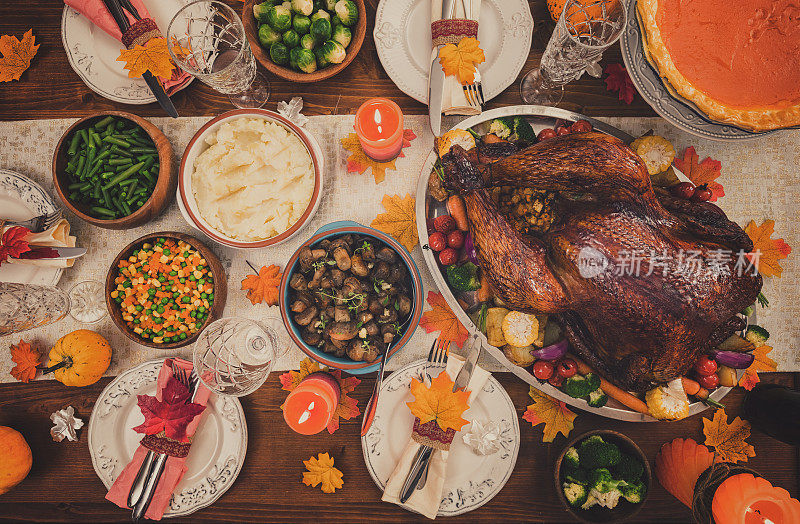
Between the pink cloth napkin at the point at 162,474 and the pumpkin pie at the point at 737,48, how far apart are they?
1.88 m

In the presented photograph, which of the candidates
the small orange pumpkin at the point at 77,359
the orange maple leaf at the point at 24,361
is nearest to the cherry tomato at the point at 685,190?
the small orange pumpkin at the point at 77,359

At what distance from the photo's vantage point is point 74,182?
1556 millimetres

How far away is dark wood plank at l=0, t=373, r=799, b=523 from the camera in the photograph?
1646 millimetres

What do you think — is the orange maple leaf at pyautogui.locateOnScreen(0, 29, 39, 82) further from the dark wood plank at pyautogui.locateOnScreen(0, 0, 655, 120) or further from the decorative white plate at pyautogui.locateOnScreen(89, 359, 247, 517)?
the decorative white plate at pyautogui.locateOnScreen(89, 359, 247, 517)

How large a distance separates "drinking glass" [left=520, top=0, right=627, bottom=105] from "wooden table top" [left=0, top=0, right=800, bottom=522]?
6.9 inches

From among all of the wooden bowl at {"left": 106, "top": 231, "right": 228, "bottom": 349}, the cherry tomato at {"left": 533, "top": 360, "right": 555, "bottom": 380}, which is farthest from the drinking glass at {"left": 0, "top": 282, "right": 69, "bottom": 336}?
the cherry tomato at {"left": 533, "top": 360, "right": 555, "bottom": 380}

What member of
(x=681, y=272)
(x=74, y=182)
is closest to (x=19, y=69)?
(x=74, y=182)

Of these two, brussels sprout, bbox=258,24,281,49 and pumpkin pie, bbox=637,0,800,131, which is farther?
brussels sprout, bbox=258,24,281,49

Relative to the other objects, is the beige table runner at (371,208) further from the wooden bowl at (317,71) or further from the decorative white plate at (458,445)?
the decorative white plate at (458,445)

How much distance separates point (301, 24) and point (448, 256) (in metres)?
0.95

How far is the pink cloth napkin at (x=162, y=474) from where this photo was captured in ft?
4.94

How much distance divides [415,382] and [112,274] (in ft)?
3.65

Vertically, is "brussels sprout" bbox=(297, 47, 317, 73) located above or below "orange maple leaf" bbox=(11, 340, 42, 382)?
above

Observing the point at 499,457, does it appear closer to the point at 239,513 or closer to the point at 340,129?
the point at 239,513
